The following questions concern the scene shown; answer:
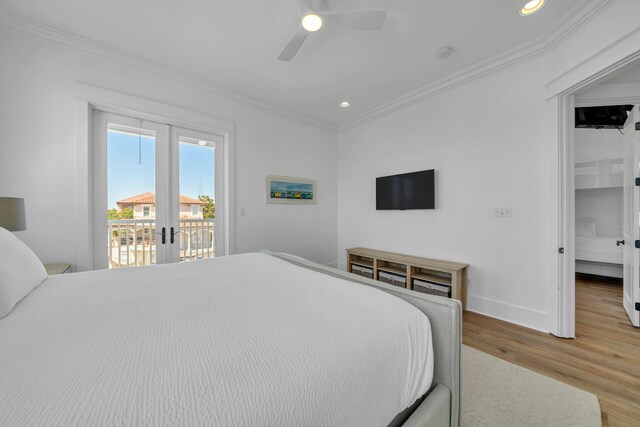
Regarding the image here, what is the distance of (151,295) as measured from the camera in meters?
1.10

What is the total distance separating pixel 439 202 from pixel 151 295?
3.00m

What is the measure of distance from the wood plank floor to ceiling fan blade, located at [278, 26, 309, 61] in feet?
9.48

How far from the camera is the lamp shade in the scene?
1597 mm

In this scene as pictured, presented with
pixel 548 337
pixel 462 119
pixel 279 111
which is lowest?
pixel 548 337

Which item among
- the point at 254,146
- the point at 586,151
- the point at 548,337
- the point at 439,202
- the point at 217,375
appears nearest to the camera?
the point at 217,375

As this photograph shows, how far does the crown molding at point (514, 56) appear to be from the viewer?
5.99 ft

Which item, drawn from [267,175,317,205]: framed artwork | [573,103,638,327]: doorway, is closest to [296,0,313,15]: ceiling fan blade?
[267,175,317,205]: framed artwork

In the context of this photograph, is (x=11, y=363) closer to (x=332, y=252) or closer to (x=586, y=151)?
(x=332, y=252)

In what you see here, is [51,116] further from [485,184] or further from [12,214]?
[485,184]

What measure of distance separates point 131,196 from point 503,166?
3.98m

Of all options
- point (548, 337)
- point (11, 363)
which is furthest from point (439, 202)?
point (11, 363)

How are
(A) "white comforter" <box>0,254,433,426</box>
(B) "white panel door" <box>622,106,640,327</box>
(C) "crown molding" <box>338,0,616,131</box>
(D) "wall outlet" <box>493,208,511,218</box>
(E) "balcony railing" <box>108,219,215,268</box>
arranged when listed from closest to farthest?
(A) "white comforter" <box>0,254,433,426</box>, (C) "crown molding" <box>338,0,616,131</box>, (B) "white panel door" <box>622,106,640,327</box>, (D) "wall outlet" <box>493,208,511,218</box>, (E) "balcony railing" <box>108,219,215,268</box>

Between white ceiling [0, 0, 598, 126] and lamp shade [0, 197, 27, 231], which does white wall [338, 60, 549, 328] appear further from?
lamp shade [0, 197, 27, 231]

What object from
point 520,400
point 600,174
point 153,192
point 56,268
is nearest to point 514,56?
point 520,400
